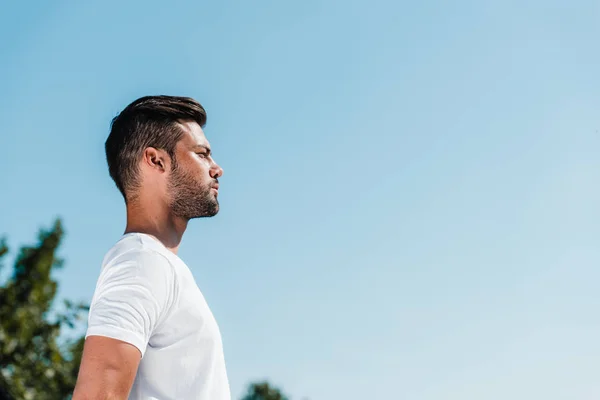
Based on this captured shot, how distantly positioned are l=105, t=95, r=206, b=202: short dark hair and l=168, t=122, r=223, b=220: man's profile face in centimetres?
4

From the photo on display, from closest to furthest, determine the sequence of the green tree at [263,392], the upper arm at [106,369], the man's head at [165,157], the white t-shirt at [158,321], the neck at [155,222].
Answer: the upper arm at [106,369] < the white t-shirt at [158,321] < the neck at [155,222] < the man's head at [165,157] < the green tree at [263,392]

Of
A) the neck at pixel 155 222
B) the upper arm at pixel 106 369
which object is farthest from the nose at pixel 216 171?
the upper arm at pixel 106 369

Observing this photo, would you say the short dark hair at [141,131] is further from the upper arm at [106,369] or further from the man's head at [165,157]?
the upper arm at [106,369]

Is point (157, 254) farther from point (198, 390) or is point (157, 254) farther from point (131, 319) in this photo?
point (198, 390)

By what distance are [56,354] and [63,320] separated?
299 centimetres

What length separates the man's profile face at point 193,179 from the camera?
3.26 m

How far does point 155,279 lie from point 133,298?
0.12m

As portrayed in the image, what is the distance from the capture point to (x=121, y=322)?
8.55ft

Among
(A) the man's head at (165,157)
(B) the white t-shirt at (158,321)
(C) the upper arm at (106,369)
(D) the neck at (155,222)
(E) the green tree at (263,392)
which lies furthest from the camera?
(E) the green tree at (263,392)

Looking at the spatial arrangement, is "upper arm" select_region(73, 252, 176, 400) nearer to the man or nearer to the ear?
the man

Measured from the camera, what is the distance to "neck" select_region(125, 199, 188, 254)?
316 cm

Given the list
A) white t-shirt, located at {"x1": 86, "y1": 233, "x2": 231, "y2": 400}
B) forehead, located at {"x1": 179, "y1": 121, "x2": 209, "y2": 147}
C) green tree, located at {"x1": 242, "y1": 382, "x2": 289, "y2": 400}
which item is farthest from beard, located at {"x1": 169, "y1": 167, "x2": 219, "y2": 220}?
green tree, located at {"x1": 242, "y1": 382, "x2": 289, "y2": 400}

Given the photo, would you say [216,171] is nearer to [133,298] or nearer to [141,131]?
[141,131]

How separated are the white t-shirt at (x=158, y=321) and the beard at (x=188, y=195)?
30 cm
